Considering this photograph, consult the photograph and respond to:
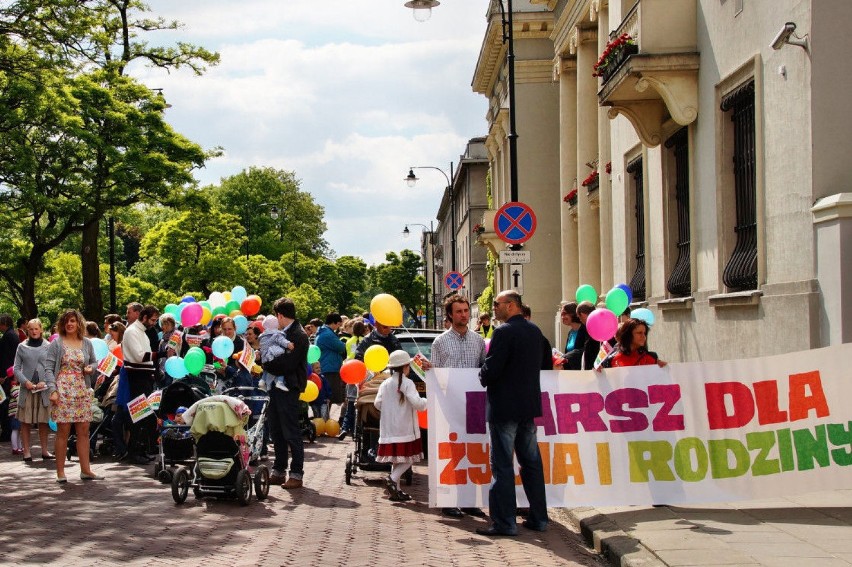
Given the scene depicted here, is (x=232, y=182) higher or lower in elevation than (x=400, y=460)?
higher

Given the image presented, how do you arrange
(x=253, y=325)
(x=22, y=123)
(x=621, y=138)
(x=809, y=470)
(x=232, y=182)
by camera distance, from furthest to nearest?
(x=232, y=182) → (x=22, y=123) → (x=621, y=138) → (x=253, y=325) → (x=809, y=470)

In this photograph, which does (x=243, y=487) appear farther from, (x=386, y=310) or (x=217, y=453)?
(x=386, y=310)

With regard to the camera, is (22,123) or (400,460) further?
(22,123)

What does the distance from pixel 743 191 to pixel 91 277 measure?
84.3 feet

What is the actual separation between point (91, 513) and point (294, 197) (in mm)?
93392

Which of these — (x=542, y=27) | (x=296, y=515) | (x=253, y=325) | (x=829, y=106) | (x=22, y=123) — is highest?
(x=542, y=27)

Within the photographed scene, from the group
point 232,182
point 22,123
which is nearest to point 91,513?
point 22,123

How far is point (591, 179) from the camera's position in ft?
94.5

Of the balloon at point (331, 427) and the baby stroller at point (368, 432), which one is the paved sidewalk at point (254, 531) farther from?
the balloon at point (331, 427)

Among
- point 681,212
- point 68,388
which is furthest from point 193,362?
point 681,212

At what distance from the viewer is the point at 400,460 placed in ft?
39.4

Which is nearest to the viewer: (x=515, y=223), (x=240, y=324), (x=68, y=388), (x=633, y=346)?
(x=633, y=346)

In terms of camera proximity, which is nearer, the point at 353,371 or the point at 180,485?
the point at 180,485

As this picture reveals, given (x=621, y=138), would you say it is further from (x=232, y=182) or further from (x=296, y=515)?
(x=232, y=182)
